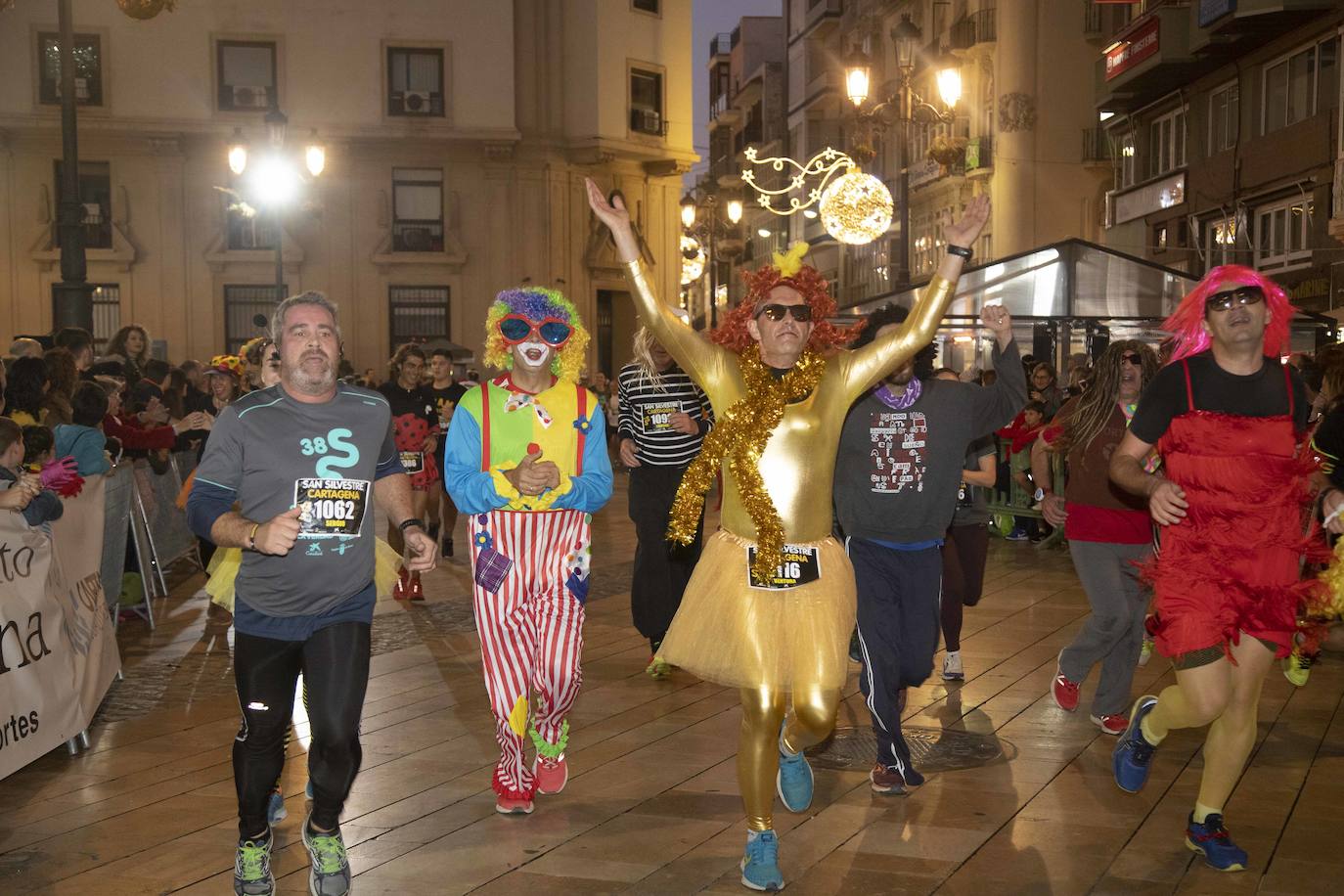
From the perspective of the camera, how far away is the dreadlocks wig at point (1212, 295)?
5.57 meters

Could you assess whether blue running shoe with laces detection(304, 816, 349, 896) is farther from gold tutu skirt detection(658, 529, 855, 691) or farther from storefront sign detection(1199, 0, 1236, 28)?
storefront sign detection(1199, 0, 1236, 28)

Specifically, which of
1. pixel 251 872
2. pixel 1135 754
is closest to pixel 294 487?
pixel 251 872

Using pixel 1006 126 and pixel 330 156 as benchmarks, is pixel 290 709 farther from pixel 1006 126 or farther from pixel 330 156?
pixel 1006 126

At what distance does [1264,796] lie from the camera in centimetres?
647

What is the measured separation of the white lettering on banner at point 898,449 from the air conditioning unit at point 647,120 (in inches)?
1367

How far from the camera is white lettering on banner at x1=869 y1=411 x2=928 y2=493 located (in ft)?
21.6

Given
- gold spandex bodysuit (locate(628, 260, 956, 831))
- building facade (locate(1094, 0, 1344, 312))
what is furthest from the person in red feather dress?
building facade (locate(1094, 0, 1344, 312))

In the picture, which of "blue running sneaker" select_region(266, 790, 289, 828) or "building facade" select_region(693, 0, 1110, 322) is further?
"building facade" select_region(693, 0, 1110, 322)

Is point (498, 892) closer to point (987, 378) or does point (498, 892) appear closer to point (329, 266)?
point (987, 378)

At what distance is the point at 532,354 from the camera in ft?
21.1

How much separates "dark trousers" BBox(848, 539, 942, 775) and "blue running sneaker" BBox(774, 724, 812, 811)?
0.61 metres

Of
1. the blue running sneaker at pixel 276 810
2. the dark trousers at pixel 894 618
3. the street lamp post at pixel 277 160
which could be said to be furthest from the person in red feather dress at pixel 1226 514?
the street lamp post at pixel 277 160

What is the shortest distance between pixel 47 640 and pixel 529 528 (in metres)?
2.54

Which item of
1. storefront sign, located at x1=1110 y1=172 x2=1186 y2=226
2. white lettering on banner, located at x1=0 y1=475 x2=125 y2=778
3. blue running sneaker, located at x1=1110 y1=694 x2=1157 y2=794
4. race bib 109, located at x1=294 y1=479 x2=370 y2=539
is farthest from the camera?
storefront sign, located at x1=1110 y1=172 x2=1186 y2=226
